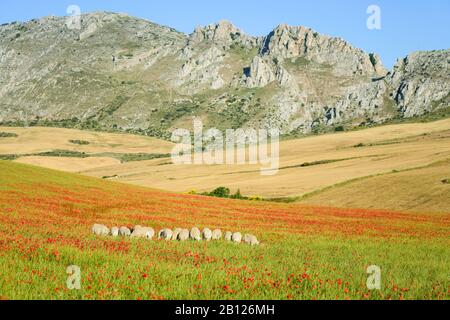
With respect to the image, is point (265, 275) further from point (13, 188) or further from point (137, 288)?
point (13, 188)

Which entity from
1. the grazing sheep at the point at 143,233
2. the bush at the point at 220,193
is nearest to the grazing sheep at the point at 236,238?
the grazing sheep at the point at 143,233

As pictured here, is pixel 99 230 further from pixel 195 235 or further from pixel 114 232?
pixel 195 235

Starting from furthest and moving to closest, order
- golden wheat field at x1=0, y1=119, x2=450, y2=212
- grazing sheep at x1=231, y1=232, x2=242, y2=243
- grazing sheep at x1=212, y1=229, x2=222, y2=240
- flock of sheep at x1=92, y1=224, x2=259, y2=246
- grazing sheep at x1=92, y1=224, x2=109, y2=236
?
golden wheat field at x1=0, y1=119, x2=450, y2=212, grazing sheep at x1=212, y1=229, x2=222, y2=240, grazing sheep at x1=231, y1=232, x2=242, y2=243, flock of sheep at x1=92, y1=224, x2=259, y2=246, grazing sheep at x1=92, y1=224, x2=109, y2=236

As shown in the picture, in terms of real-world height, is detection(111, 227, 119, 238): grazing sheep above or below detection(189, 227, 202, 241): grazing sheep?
above

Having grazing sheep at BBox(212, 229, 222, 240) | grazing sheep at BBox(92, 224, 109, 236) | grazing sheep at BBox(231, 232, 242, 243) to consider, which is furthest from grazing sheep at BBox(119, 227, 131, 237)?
grazing sheep at BBox(231, 232, 242, 243)

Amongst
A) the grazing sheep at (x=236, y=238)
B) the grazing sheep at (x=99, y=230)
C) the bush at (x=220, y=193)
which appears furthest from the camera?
the bush at (x=220, y=193)

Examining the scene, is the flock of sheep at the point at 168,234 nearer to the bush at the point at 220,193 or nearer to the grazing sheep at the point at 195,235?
the grazing sheep at the point at 195,235

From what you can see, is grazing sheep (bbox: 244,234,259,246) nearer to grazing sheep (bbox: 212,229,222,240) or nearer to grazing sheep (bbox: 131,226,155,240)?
grazing sheep (bbox: 212,229,222,240)

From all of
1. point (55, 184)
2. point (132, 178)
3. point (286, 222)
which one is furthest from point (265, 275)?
point (132, 178)

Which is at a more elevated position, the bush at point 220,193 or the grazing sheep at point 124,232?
the grazing sheep at point 124,232

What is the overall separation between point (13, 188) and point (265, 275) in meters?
40.6

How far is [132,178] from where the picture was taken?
438 ft

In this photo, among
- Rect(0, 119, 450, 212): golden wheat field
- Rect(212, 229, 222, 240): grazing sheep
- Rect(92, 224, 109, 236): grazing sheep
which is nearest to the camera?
Rect(92, 224, 109, 236): grazing sheep
